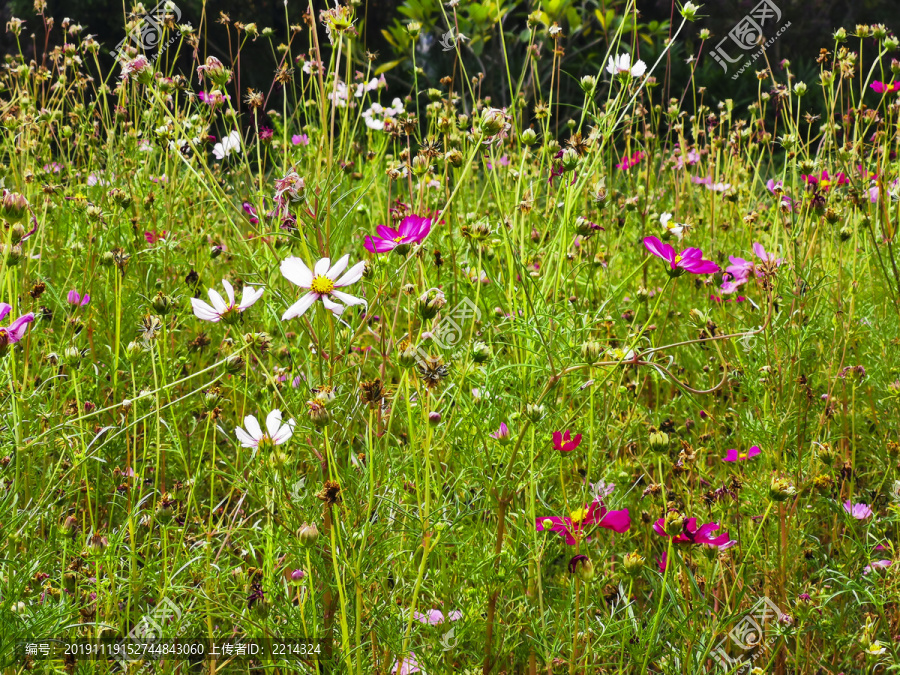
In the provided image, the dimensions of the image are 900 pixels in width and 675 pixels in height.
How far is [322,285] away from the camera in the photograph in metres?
0.69

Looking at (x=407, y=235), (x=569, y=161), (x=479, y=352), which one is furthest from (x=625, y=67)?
(x=479, y=352)

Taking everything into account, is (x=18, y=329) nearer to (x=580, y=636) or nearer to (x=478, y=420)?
(x=478, y=420)

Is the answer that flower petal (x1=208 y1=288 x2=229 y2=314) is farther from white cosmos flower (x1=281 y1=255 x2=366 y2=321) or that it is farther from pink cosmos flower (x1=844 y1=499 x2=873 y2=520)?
pink cosmos flower (x1=844 y1=499 x2=873 y2=520)

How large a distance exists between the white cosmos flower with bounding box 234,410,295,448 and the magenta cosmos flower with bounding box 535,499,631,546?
0.92 feet

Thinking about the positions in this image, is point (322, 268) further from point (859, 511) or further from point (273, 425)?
point (859, 511)

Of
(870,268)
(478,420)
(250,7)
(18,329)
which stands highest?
(18,329)

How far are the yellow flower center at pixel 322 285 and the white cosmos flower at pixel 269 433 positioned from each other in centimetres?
13

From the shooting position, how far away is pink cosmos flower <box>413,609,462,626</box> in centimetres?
80

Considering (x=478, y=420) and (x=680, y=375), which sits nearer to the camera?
(x=478, y=420)

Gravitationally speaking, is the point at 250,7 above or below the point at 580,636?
below

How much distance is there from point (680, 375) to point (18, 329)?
109cm

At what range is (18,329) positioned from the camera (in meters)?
0.74

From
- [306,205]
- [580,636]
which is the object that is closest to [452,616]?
[580,636]

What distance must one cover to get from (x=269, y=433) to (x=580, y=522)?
342 mm
